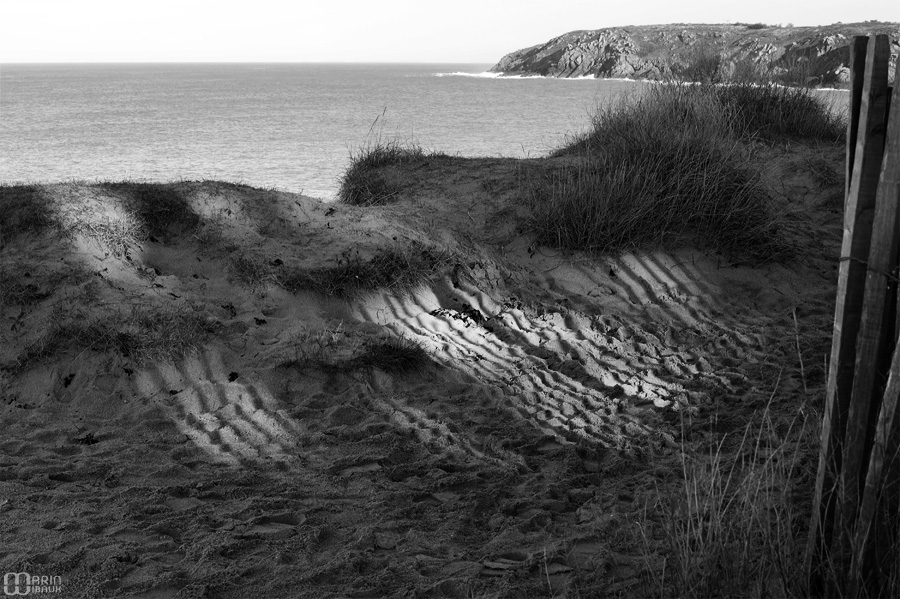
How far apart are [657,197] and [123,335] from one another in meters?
4.73

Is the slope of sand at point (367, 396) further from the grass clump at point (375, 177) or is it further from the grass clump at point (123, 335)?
the grass clump at point (375, 177)

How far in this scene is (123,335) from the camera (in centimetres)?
525

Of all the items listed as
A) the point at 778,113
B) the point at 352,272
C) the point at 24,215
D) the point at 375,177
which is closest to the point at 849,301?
the point at 352,272

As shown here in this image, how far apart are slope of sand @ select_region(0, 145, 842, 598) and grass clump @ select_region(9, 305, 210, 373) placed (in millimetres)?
34

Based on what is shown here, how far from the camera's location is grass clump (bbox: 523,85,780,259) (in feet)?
23.4

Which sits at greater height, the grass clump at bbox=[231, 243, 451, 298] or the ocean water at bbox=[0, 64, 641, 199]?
the ocean water at bbox=[0, 64, 641, 199]

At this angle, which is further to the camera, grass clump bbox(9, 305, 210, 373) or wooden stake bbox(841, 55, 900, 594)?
grass clump bbox(9, 305, 210, 373)

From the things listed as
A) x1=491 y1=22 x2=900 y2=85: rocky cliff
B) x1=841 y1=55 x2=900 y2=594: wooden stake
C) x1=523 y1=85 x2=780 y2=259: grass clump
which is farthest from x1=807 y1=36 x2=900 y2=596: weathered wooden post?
x1=491 y1=22 x2=900 y2=85: rocky cliff

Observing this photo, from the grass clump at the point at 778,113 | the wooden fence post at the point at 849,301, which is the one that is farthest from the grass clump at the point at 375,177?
the wooden fence post at the point at 849,301

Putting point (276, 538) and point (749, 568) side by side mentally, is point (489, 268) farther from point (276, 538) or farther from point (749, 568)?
point (749, 568)

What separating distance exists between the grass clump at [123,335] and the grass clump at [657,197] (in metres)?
3.33

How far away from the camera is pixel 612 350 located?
5.85 meters

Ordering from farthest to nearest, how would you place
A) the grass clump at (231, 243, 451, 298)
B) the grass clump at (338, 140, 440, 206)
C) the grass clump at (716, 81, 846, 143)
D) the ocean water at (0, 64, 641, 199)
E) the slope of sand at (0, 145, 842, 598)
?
the ocean water at (0, 64, 641, 199) → the grass clump at (716, 81, 846, 143) → the grass clump at (338, 140, 440, 206) → the grass clump at (231, 243, 451, 298) → the slope of sand at (0, 145, 842, 598)

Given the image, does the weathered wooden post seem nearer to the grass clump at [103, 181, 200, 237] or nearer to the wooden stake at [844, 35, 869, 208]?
the wooden stake at [844, 35, 869, 208]
